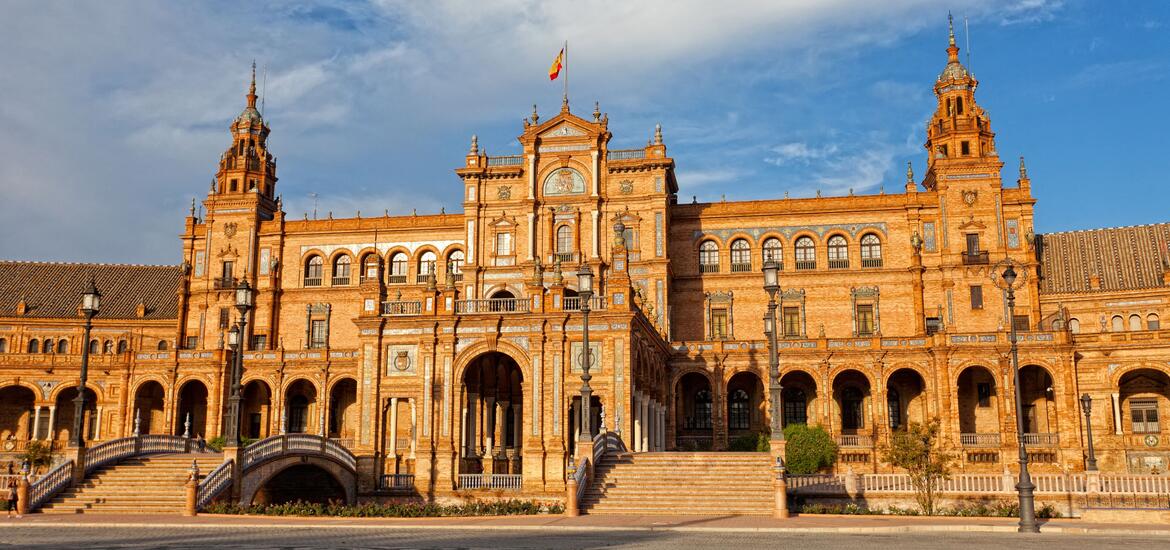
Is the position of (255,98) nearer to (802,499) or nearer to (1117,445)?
(802,499)

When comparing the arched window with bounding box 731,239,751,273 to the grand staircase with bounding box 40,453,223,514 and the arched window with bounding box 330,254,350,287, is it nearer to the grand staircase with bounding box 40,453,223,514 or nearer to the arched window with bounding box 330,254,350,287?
the arched window with bounding box 330,254,350,287

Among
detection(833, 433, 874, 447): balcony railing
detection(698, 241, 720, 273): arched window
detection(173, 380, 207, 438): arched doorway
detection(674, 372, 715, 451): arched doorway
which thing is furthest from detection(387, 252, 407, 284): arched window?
detection(833, 433, 874, 447): balcony railing

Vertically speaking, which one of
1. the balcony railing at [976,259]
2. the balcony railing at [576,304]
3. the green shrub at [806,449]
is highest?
the balcony railing at [976,259]

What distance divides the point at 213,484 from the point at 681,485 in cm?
1445

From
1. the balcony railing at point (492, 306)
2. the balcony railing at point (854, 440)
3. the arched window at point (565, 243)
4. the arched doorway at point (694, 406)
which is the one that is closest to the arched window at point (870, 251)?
the balcony railing at point (854, 440)

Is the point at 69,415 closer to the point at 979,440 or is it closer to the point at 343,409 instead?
the point at 343,409

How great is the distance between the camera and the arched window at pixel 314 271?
214 feet

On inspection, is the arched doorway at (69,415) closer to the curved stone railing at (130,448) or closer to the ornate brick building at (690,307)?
the ornate brick building at (690,307)

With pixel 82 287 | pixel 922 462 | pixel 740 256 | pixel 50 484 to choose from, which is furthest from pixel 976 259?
pixel 82 287

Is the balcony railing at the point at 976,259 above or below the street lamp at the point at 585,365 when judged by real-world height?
above

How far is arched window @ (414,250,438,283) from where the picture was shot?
64.7 metres

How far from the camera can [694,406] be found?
57188mm

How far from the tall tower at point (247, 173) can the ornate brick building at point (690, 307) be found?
198 millimetres

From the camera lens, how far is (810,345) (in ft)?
177
